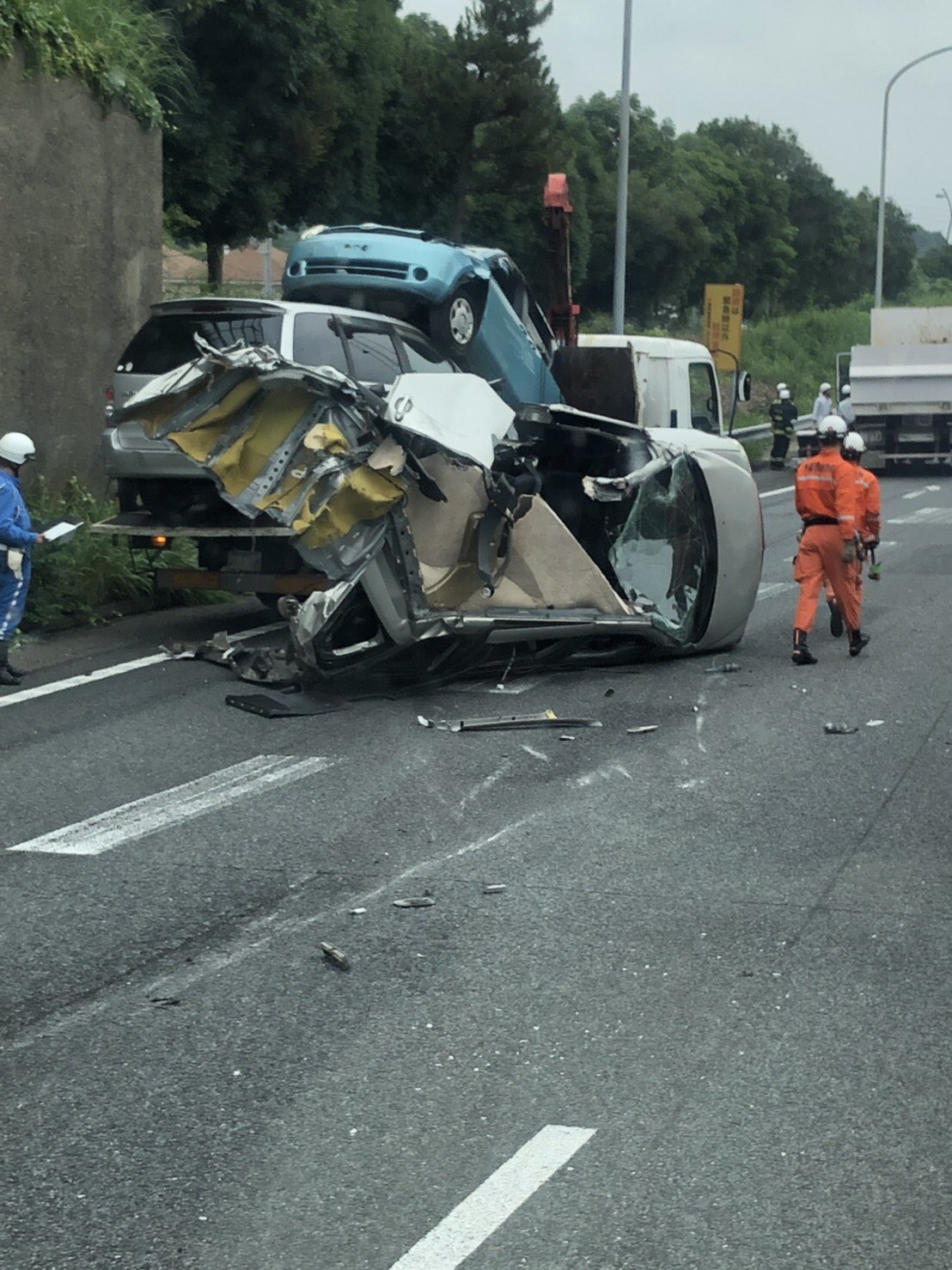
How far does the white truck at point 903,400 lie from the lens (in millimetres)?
31047

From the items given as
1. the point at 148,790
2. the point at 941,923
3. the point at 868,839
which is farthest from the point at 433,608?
the point at 941,923

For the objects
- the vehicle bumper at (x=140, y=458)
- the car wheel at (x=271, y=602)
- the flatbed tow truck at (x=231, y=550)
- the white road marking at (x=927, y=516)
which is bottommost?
the white road marking at (x=927, y=516)

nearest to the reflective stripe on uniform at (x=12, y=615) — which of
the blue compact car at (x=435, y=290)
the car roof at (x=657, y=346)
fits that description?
the blue compact car at (x=435, y=290)

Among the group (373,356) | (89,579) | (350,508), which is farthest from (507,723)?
(89,579)

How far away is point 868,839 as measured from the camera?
25.4 feet

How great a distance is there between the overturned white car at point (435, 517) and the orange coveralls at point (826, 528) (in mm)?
613

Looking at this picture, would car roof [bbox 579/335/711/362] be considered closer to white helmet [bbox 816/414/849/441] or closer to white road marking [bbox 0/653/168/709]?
white helmet [bbox 816/414/849/441]

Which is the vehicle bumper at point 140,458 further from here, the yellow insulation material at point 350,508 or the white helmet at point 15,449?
the yellow insulation material at point 350,508

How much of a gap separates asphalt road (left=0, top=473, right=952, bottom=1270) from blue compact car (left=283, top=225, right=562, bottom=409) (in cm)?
514

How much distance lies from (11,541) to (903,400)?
22848mm

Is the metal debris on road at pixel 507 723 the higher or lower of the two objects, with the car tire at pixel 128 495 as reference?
lower

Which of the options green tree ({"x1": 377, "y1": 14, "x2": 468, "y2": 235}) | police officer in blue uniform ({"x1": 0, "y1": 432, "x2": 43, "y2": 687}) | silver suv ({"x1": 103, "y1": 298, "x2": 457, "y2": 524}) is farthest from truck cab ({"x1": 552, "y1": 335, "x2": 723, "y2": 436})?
green tree ({"x1": 377, "y1": 14, "x2": 468, "y2": 235})

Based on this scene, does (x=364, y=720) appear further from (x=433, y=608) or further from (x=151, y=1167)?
(x=151, y=1167)

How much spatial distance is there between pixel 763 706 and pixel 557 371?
5.61 m
